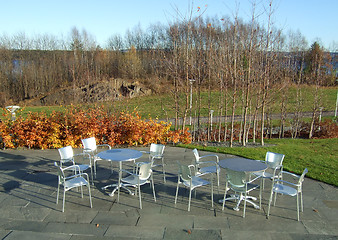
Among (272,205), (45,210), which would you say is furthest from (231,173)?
(45,210)

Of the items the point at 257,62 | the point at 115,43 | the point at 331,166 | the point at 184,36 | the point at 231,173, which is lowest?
the point at 331,166

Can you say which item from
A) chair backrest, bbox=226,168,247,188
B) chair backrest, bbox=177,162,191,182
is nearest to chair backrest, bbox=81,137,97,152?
chair backrest, bbox=177,162,191,182

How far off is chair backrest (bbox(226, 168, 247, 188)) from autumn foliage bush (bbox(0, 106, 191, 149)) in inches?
198

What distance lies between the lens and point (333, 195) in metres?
5.55

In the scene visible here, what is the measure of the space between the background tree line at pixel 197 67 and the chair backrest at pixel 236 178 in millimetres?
5294

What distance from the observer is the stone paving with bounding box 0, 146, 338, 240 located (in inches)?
160

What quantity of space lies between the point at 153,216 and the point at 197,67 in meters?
8.68

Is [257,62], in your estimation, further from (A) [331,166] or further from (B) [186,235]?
(B) [186,235]

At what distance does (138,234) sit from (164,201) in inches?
46.4

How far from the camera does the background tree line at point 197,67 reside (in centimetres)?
1020

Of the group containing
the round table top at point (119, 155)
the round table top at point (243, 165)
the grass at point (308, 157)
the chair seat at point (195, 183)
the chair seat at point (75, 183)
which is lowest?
the grass at point (308, 157)

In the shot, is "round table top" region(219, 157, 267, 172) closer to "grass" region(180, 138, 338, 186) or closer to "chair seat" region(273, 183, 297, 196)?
"chair seat" region(273, 183, 297, 196)

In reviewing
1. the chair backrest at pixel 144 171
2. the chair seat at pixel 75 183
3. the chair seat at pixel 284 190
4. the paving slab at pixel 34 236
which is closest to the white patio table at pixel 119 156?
the chair backrest at pixel 144 171

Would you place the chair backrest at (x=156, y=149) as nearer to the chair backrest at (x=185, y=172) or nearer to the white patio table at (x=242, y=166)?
the chair backrest at (x=185, y=172)
